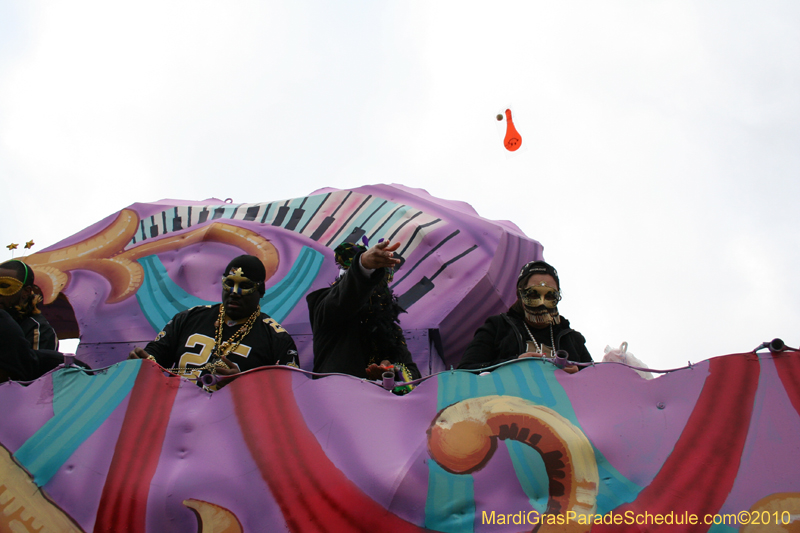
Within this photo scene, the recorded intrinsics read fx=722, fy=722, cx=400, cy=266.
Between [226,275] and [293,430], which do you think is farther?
[226,275]

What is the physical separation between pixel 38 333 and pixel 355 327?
5.97 ft

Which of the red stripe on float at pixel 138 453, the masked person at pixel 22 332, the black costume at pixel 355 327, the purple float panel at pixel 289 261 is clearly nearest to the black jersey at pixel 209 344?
the black costume at pixel 355 327

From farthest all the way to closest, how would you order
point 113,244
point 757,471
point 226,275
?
point 113,244 < point 226,275 < point 757,471

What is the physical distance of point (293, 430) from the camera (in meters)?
2.88

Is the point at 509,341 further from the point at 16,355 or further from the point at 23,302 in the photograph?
the point at 23,302

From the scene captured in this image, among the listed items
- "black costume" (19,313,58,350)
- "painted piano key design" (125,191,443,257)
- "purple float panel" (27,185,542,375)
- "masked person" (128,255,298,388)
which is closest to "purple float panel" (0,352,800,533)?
"masked person" (128,255,298,388)

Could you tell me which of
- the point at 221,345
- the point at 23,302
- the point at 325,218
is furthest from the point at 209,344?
the point at 325,218

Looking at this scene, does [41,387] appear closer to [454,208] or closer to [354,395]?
[354,395]

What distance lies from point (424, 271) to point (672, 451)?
2978 millimetres

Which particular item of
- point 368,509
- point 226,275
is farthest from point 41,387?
point 368,509

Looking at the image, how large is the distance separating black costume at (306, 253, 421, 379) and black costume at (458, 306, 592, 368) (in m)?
0.39

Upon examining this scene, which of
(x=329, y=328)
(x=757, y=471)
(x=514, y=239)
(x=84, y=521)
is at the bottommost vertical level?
(x=84, y=521)

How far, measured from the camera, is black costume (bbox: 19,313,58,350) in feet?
13.1

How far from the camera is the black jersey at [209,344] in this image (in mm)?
3744
